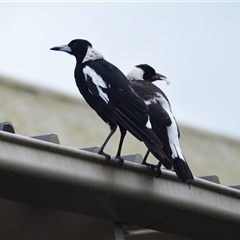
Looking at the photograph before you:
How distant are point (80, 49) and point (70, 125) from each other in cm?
486

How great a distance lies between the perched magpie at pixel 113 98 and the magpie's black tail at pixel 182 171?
4cm

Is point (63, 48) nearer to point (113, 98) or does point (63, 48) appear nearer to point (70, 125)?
point (113, 98)

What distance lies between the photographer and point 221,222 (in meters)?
3.74

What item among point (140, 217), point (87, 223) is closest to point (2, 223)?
point (87, 223)

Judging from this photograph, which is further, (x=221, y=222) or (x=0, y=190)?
(x=221, y=222)

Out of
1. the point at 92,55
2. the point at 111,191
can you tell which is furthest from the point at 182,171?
the point at 92,55

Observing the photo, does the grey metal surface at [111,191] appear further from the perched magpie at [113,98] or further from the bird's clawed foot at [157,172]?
the perched magpie at [113,98]

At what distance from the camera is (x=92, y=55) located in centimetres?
450

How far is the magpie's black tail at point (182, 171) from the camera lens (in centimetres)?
346

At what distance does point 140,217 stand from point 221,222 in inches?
18.0

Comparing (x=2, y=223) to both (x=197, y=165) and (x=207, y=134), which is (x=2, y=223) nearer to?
(x=197, y=165)

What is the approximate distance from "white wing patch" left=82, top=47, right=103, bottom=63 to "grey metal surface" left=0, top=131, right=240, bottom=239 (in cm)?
117

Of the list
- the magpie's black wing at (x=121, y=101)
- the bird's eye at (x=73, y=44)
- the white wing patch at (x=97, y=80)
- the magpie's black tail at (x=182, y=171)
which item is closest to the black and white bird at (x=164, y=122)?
the magpie's black tail at (x=182, y=171)

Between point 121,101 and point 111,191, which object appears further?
point 121,101
